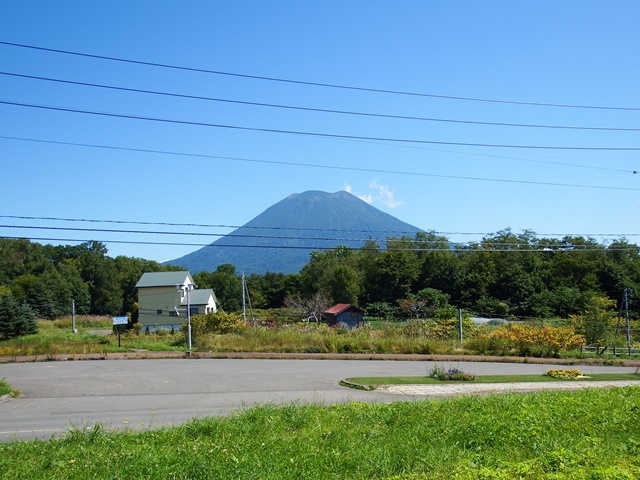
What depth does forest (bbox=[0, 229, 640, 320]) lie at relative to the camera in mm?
67812

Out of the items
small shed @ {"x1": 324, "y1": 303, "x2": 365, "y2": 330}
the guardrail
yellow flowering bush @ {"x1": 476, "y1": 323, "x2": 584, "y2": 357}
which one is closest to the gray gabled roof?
small shed @ {"x1": 324, "y1": 303, "x2": 365, "y2": 330}

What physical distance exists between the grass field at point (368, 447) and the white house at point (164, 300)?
→ 59380 mm

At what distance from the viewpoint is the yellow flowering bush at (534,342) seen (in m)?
34.3

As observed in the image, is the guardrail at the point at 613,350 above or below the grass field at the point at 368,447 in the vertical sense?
below

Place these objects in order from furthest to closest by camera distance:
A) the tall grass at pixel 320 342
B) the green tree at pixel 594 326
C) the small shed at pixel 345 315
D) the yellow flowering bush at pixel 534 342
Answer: the small shed at pixel 345 315, the green tree at pixel 594 326, the tall grass at pixel 320 342, the yellow flowering bush at pixel 534 342

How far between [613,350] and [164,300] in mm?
48982

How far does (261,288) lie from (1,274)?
37.2 metres

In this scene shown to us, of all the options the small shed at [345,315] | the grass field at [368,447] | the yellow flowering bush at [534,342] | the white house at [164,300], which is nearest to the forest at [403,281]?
the white house at [164,300]

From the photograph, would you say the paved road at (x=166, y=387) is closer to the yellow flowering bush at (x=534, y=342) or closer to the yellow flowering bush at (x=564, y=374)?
the yellow flowering bush at (x=564, y=374)

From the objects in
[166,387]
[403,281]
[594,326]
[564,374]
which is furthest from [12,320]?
[403,281]

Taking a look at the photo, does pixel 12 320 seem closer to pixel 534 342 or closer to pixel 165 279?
pixel 165 279

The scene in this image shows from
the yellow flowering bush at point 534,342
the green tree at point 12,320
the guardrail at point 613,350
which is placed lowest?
the guardrail at point 613,350

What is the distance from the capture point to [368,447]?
8.41 meters

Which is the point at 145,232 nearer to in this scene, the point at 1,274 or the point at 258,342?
the point at 258,342
